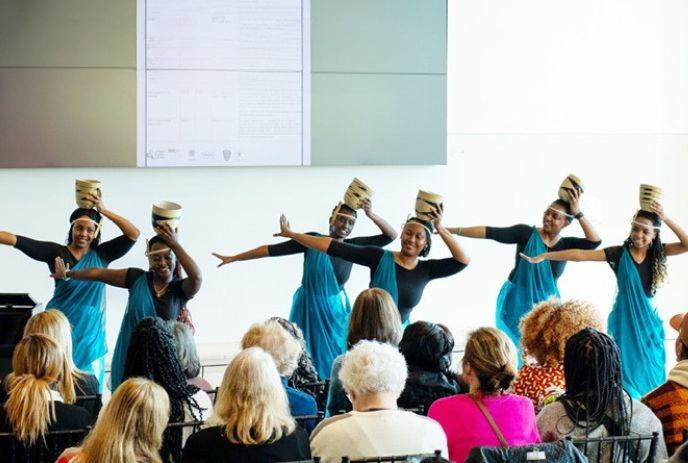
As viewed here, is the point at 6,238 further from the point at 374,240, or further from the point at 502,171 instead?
the point at 502,171

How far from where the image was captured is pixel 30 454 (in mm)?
3049

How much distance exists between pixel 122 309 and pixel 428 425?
428 centimetres

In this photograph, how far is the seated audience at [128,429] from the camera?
2504mm

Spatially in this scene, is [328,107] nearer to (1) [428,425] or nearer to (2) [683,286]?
(2) [683,286]

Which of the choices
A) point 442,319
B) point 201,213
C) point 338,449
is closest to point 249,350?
point 338,449

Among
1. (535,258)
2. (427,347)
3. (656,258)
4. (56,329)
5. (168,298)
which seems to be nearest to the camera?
(427,347)

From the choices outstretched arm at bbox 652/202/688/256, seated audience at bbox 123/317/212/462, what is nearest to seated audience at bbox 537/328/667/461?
seated audience at bbox 123/317/212/462

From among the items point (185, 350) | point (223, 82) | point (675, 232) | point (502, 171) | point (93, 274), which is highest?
point (223, 82)

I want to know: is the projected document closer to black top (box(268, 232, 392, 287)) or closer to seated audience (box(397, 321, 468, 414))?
black top (box(268, 232, 392, 287))

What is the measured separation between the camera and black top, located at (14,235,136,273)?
212 inches

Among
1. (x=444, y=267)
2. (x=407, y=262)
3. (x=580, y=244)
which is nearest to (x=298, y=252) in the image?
(x=407, y=262)

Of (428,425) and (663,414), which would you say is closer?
(428,425)

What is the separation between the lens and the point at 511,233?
6.09 metres

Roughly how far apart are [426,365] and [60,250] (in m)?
2.56
